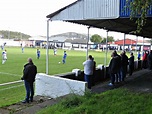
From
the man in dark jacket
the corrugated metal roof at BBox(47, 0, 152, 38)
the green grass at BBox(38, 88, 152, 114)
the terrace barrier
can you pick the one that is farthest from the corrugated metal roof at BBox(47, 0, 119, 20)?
the green grass at BBox(38, 88, 152, 114)

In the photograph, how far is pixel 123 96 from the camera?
701cm

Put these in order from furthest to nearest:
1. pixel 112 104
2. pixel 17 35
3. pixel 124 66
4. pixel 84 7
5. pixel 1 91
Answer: pixel 17 35 < pixel 124 66 < pixel 1 91 < pixel 84 7 < pixel 112 104

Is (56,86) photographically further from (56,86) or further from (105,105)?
(105,105)

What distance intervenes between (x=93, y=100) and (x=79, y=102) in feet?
1.22

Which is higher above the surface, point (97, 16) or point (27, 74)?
point (97, 16)

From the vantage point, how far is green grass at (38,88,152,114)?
573 cm

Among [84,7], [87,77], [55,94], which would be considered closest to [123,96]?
[55,94]

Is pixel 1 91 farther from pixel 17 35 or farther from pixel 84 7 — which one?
pixel 17 35

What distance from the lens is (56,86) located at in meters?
8.98

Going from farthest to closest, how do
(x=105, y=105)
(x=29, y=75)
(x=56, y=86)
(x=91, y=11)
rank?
(x=91, y=11) < (x=56, y=86) < (x=29, y=75) < (x=105, y=105)

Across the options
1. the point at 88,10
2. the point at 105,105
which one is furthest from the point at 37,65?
the point at 105,105

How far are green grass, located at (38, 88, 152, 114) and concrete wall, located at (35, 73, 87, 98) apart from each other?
3.89 feet

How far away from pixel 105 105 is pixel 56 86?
126 inches

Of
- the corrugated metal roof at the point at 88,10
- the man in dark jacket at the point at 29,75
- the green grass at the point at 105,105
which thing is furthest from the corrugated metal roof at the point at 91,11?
the green grass at the point at 105,105
